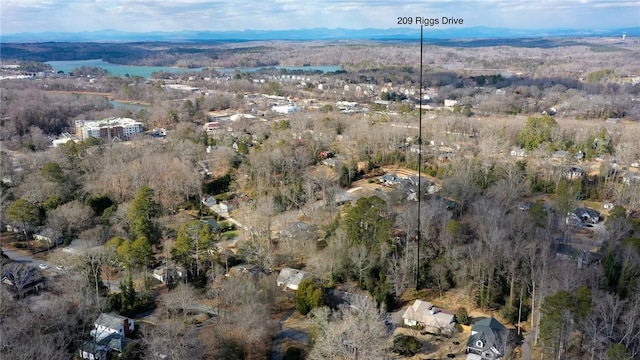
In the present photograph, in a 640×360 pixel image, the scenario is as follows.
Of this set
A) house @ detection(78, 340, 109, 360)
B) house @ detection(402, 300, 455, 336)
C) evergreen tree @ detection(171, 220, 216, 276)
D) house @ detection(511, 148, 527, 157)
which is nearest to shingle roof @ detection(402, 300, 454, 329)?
house @ detection(402, 300, 455, 336)

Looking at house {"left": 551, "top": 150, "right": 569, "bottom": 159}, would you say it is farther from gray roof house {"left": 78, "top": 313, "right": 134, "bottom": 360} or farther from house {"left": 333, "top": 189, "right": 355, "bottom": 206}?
gray roof house {"left": 78, "top": 313, "right": 134, "bottom": 360}

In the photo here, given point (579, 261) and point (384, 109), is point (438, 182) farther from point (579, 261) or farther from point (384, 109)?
point (384, 109)

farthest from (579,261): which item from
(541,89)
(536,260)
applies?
(541,89)

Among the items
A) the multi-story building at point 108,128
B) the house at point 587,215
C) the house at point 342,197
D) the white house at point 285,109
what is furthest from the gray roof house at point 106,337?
the white house at point 285,109

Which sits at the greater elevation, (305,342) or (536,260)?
(536,260)

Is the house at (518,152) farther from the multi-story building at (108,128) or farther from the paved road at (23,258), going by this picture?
the multi-story building at (108,128)

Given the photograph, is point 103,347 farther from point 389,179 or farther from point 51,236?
point 389,179
